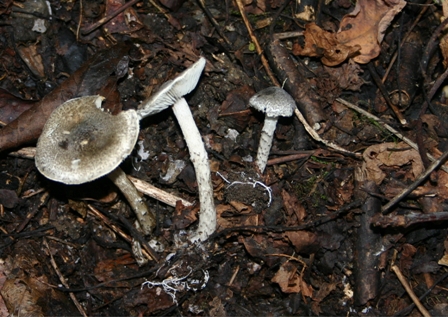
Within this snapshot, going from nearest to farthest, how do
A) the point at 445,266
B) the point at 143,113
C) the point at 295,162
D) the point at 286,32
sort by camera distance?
the point at 143,113
the point at 445,266
the point at 295,162
the point at 286,32

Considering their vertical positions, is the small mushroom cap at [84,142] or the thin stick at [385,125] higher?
the small mushroom cap at [84,142]

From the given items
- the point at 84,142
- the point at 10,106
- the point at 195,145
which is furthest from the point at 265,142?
the point at 10,106

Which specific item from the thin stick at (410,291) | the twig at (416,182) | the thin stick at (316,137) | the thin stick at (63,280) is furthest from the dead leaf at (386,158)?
the thin stick at (63,280)

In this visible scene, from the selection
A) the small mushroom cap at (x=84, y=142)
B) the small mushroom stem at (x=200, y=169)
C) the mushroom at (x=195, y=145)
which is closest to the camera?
the small mushroom cap at (x=84, y=142)

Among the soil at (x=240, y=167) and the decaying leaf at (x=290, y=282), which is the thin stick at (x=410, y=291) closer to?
the soil at (x=240, y=167)

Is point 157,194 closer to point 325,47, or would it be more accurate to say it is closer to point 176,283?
point 176,283

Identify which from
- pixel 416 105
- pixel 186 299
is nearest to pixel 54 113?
pixel 186 299

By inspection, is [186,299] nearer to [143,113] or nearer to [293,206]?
[293,206]
